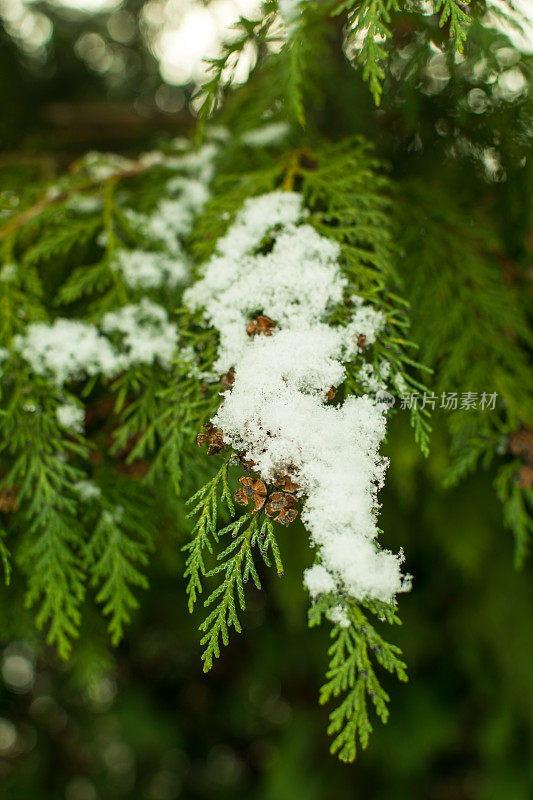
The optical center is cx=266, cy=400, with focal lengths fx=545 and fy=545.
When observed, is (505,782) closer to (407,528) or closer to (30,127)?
(407,528)

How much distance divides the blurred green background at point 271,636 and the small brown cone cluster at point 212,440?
0.57 m

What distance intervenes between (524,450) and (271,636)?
1989 mm

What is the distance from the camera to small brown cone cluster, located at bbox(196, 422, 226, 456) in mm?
1025

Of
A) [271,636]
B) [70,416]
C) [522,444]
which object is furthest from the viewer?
[271,636]

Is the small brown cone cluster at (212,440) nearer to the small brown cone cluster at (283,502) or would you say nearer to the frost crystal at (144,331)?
the small brown cone cluster at (283,502)

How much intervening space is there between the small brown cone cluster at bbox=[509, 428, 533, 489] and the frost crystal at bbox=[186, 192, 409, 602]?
0.59 m

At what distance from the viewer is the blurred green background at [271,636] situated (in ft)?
6.33

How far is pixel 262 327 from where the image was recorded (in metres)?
1.14

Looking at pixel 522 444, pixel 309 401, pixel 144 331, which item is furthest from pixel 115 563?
pixel 522 444

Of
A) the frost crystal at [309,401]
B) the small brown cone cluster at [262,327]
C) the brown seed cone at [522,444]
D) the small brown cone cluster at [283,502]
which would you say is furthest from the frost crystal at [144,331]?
the brown seed cone at [522,444]

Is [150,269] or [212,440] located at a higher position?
[150,269]

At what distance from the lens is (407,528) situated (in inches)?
94.2

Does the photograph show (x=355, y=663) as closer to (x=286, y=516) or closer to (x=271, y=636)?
(x=286, y=516)

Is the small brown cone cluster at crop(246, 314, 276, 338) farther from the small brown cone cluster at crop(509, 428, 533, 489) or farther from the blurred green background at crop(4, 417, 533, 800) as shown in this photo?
the blurred green background at crop(4, 417, 533, 800)
